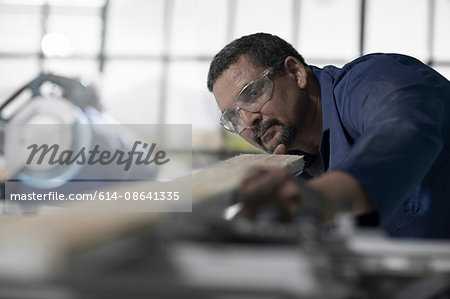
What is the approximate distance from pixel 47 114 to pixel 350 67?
81.8 inches

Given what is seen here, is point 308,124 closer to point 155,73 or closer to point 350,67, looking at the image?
point 350,67

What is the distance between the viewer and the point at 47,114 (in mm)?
3035

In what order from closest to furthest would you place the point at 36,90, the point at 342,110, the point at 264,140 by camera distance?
the point at 342,110 → the point at 264,140 → the point at 36,90

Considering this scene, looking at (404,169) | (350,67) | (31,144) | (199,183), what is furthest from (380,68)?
(31,144)

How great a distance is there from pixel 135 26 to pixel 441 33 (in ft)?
12.4

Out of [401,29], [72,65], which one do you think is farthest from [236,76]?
[72,65]

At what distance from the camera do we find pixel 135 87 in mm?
6914

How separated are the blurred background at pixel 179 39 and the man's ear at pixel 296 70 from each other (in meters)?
4.79

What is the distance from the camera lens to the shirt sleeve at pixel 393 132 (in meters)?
0.79

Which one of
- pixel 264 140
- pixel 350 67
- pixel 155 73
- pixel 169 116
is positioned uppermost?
pixel 350 67

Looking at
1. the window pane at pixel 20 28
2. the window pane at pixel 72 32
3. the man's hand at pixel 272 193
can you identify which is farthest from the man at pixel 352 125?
the window pane at pixel 20 28

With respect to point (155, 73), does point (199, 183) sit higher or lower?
higher

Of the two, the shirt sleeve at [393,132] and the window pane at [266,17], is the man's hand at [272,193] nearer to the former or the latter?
the shirt sleeve at [393,132]

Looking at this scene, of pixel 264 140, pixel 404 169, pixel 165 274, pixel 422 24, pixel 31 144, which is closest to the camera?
pixel 165 274
